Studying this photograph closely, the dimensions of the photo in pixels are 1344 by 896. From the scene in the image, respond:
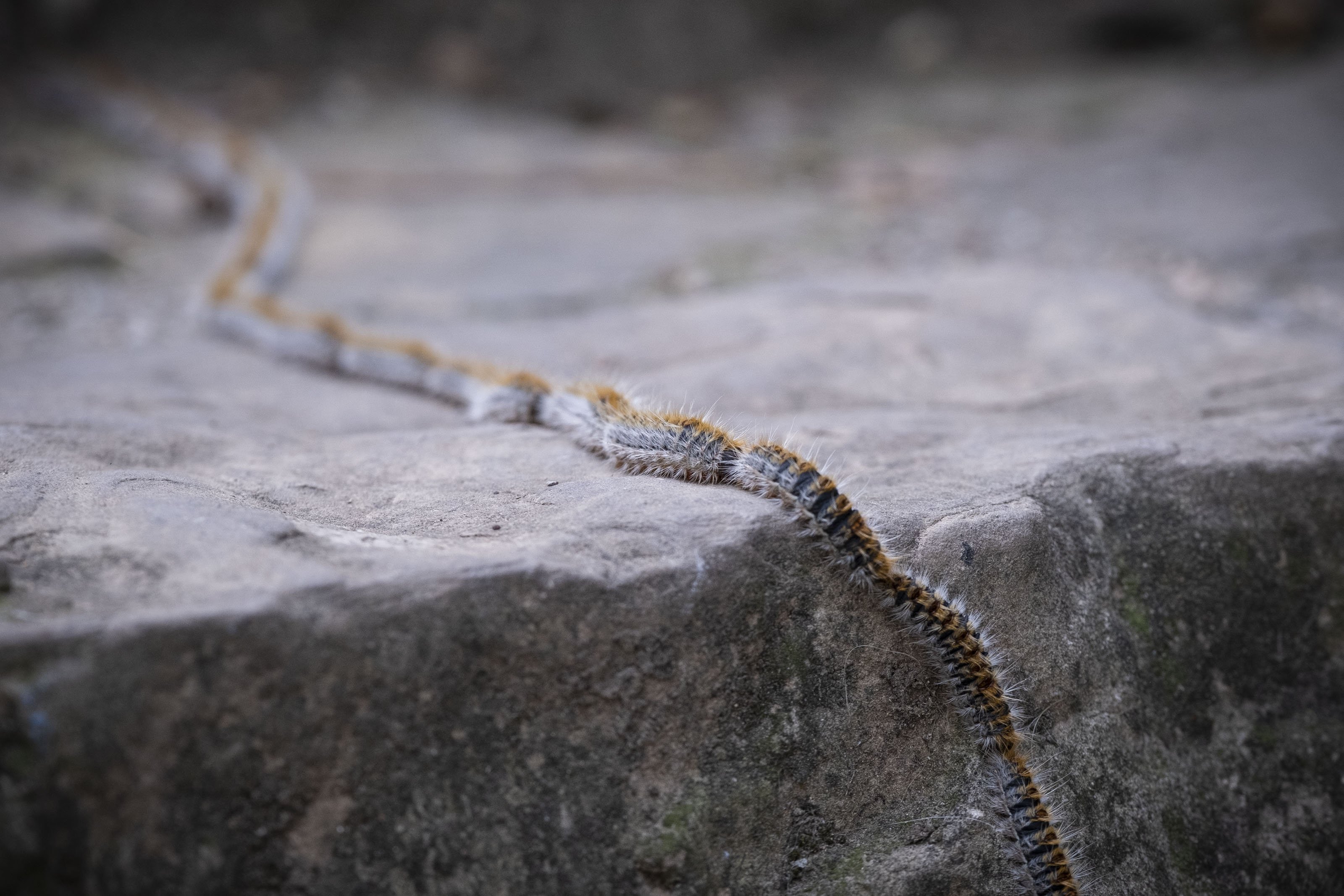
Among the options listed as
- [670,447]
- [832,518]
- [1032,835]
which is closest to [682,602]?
[832,518]

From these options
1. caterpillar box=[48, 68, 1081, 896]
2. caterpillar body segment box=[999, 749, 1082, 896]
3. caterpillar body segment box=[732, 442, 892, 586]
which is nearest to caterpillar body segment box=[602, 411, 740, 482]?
caterpillar box=[48, 68, 1081, 896]

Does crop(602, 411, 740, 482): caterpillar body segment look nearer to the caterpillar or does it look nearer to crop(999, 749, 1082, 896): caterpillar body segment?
the caterpillar

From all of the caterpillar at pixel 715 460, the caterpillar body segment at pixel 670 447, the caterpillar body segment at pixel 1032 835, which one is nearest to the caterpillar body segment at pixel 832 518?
the caterpillar at pixel 715 460

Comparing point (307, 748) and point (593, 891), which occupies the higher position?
point (307, 748)

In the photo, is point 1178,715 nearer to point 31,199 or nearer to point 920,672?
point 920,672

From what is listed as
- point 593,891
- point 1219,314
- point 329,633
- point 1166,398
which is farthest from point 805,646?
point 1219,314

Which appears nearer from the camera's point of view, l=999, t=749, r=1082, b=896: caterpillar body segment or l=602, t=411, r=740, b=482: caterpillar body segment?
l=999, t=749, r=1082, b=896: caterpillar body segment
